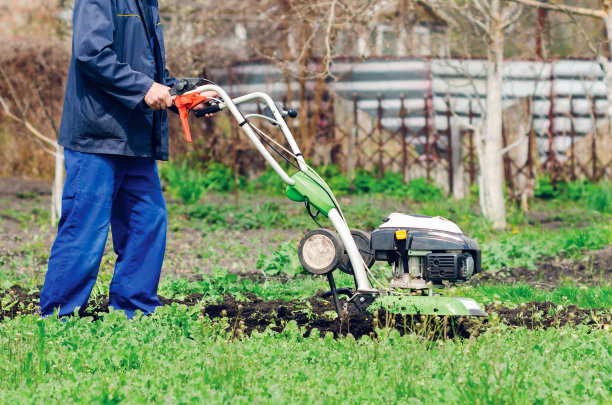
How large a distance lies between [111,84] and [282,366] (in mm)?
1677

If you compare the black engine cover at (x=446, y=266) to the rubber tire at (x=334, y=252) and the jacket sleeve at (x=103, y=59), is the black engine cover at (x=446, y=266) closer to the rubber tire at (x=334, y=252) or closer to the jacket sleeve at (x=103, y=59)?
the rubber tire at (x=334, y=252)

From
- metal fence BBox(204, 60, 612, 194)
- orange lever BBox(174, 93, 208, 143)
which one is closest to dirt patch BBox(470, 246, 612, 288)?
orange lever BBox(174, 93, 208, 143)

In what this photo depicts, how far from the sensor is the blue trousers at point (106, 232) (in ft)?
13.5

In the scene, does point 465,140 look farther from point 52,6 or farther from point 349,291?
point 349,291

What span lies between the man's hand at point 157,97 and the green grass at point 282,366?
3.34 feet

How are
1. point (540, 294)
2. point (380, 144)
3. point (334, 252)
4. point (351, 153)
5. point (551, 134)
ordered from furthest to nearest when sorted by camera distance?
point (351, 153)
point (380, 144)
point (551, 134)
point (540, 294)
point (334, 252)

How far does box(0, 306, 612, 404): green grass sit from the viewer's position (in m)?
2.87

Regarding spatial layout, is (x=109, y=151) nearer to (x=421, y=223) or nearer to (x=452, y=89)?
(x=421, y=223)

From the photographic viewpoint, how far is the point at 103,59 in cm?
406

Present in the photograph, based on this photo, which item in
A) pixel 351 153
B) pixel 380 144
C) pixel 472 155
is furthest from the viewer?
pixel 351 153

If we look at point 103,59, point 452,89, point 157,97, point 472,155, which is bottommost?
point 472,155

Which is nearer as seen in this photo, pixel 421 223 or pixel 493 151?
pixel 421 223

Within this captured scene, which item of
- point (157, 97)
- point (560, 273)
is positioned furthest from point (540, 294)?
point (157, 97)

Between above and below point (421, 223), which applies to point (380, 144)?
above
